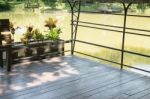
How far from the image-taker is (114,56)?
39.8 ft

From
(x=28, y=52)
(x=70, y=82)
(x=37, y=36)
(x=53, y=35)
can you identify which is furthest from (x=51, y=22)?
(x=70, y=82)

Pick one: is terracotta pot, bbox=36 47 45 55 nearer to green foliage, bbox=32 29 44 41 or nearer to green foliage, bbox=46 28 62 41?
green foliage, bbox=32 29 44 41

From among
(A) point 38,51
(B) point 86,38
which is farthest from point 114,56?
(A) point 38,51

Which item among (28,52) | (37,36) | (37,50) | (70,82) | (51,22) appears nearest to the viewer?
(70,82)

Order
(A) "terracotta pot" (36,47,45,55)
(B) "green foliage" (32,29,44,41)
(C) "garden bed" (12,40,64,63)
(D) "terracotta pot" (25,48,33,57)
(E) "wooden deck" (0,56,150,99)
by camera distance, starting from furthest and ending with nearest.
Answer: (B) "green foliage" (32,29,44,41) → (A) "terracotta pot" (36,47,45,55) → (D) "terracotta pot" (25,48,33,57) → (C) "garden bed" (12,40,64,63) → (E) "wooden deck" (0,56,150,99)

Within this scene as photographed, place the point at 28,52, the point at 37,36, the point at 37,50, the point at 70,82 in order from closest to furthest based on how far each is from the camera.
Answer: the point at 70,82
the point at 28,52
the point at 37,50
the point at 37,36

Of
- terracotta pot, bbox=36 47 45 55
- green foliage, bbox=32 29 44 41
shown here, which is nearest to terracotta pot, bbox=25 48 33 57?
terracotta pot, bbox=36 47 45 55

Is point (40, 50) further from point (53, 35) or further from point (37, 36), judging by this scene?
point (53, 35)

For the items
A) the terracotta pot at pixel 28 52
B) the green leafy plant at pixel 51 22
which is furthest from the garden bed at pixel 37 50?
the green leafy plant at pixel 51 22

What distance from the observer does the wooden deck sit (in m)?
3.55

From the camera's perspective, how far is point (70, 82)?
4031 millimetres

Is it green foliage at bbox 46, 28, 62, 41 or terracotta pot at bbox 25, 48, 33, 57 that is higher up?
green foliage at bbox 46, 28, 62, 41

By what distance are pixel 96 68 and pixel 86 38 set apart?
38.6 feet

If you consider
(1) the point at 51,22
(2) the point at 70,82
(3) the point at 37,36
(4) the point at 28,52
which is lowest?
(2) the point at 70,82
